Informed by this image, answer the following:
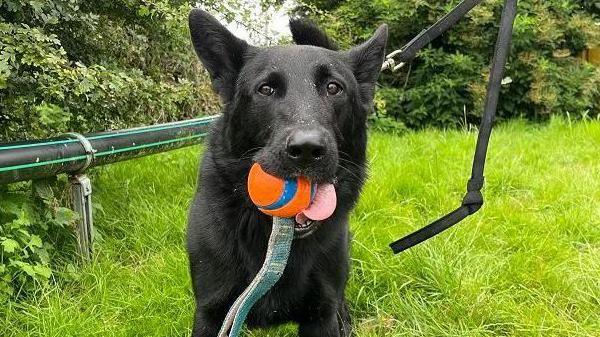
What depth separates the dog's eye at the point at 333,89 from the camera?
6.74 ft

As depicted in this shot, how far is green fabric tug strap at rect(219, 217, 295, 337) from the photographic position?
1737 mm

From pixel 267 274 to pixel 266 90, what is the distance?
62cm

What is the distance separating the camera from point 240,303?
5.75 ft

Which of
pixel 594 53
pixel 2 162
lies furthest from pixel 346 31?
pixel 2 162

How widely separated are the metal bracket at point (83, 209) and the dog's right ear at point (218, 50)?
0.98 m

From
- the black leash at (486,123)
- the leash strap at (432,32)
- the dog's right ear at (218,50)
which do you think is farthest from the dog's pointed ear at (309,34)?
the black leash at (486,123)

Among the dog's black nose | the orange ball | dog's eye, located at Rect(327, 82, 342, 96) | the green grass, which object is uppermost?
dog's eye, located at Rect(327, 82, 342, 96)

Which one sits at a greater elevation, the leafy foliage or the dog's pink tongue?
the dog's pink tongue

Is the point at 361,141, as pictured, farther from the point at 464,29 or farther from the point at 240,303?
the point at 464,29

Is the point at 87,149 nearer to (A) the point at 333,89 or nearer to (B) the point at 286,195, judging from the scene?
(A) the point at 333,89

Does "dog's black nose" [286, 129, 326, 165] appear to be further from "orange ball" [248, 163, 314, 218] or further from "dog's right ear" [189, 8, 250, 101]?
"dog's right ear" [189, 8, 250, 101]

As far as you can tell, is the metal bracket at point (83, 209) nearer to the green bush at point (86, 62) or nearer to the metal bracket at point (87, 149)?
the metal bracket at point (87, 149)

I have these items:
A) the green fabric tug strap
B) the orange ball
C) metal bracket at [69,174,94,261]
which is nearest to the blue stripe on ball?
the orange ball

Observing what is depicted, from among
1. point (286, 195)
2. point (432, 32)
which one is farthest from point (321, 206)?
point (432, 32)
